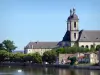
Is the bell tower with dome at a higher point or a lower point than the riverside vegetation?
higher

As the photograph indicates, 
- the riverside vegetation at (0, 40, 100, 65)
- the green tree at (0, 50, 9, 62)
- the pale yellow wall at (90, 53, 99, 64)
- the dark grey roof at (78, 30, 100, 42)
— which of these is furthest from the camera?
the green tree at (0, 50, 9, 62)

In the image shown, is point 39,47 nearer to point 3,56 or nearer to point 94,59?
point 3,56

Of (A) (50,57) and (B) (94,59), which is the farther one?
(A) (50,57)

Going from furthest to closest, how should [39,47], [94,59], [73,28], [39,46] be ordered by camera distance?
[39,46] → [39,47] → [73,28] → [94,59]

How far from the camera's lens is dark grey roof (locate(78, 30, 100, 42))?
333 feet

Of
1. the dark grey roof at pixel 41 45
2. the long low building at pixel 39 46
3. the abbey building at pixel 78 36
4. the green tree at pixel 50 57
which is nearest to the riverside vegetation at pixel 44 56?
the green tree at pixel 50 57

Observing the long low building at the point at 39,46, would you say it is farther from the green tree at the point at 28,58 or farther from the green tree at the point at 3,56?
the green tree at the point at 28,58

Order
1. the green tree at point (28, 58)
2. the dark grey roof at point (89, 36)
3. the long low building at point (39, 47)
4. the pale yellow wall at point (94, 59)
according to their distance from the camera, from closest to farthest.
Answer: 1. the pale yellow wall at point (94, 59)
2. the dark grey roof at point (89, 36)
3. the green tree at point (28, 58)
4. the long low building at point (39, 47)

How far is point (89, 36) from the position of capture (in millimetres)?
102438

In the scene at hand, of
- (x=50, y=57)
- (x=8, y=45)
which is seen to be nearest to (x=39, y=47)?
(x=8, y=45)

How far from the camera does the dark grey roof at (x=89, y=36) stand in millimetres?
101469

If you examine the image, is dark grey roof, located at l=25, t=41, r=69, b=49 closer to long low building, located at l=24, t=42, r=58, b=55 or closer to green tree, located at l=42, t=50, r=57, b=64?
long low building, located at l=24, t=42, r=58, b=55

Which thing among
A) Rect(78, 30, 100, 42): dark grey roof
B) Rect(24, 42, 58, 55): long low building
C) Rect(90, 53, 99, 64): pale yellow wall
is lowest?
Rect(90, 53, 99, 64): pale yellow wall

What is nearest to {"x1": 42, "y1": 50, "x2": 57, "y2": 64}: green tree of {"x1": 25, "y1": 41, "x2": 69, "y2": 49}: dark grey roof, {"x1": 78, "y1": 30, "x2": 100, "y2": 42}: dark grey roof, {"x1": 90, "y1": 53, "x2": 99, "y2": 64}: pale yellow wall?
{"x1": 78, "y1": 30, "x2": 100, "y2": 42}: dark grey roof
